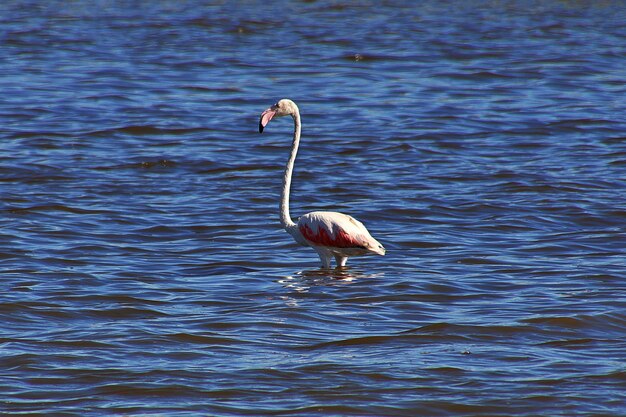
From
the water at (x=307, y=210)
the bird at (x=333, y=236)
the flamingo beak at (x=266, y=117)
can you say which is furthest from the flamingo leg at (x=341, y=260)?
the flamingo beak at (x=266, y=117)

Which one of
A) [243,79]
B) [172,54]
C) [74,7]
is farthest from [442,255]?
[74,7]

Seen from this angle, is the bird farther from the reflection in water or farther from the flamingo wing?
the reflection in water

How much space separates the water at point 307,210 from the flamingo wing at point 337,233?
0.89 feet

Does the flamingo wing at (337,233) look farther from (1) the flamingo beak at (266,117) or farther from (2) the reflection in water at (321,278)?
(1) the flamingo beak at (266,117)

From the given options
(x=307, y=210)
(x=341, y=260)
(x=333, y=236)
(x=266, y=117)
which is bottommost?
(x=307, y=210)

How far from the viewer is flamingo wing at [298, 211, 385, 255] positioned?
9.23 metres

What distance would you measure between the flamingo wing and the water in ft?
0.89

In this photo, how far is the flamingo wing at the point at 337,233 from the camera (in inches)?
364

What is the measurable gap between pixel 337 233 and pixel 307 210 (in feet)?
8.77

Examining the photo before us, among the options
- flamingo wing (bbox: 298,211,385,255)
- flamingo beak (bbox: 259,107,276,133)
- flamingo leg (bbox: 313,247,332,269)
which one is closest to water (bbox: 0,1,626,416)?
flamingo leg (bbox: 313,247,332,269)

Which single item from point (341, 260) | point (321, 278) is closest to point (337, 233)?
point (321, 278)

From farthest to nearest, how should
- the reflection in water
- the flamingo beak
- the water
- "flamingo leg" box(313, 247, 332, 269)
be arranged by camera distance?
the flamingo beak < "flamingo leg" box(313, 247, 332, 269) < the reflection in water < the water

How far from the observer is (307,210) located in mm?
11891

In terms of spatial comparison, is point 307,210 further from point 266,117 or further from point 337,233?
point 337,233
